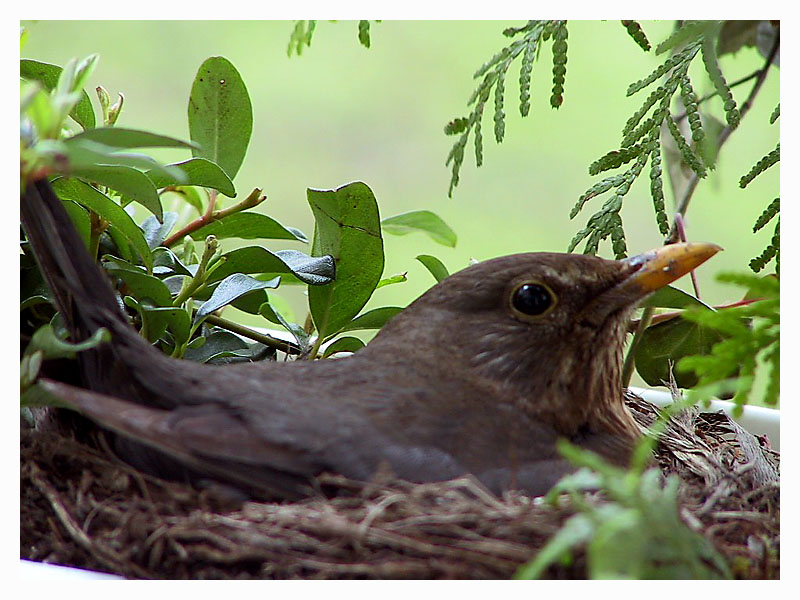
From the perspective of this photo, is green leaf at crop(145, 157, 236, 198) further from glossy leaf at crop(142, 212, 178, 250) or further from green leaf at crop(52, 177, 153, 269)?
glossy leaf at crop(142, 212, 178, 250)

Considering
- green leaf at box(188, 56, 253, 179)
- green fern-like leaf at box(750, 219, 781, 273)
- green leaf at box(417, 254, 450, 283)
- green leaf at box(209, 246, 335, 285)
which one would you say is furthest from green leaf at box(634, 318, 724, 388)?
green leaf at box(188, 56, 253, 179)

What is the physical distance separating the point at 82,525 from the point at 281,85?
2757 mm

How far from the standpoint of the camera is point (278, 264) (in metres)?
1.56

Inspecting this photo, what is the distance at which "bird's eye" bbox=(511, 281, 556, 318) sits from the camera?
1365 millimetres

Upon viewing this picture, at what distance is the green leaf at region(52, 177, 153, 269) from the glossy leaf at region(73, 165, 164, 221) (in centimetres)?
7

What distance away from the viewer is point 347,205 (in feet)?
4.96

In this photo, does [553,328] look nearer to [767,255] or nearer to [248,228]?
[767,255]

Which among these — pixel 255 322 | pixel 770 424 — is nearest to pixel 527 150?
pixel 255 322

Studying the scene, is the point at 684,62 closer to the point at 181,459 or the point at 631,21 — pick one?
the point at 631,21

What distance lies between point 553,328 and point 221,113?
724 millimetres

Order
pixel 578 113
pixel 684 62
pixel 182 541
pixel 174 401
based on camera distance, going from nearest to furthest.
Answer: pixel 182 541 < pixel 174 401 < pixel 684 62 < pixel 578 113

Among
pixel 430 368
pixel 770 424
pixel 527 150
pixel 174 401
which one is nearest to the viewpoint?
pixel 174 401

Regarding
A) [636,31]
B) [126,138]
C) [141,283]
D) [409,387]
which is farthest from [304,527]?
[636,31]

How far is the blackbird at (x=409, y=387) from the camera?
105cm
